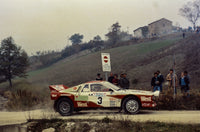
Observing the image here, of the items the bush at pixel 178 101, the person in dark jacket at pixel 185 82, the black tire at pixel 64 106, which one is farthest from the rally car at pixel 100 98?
the person in dark jacket at pixel 185 82

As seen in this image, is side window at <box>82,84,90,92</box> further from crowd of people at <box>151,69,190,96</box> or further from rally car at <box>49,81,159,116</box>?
crowd of people at <box>151,69,190,96</box>

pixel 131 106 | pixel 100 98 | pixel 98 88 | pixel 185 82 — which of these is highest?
pixel 185 82

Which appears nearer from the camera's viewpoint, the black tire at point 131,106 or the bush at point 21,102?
the black tire at point 131,106

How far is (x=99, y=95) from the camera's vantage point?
410 inches

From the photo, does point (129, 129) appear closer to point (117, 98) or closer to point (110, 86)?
point (117, 98)

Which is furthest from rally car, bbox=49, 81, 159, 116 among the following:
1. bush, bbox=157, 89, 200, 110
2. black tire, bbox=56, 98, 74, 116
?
bush, bbox=157, 89, 200, 110

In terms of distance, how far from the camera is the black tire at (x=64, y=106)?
10.8 meters

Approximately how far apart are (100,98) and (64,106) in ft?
5.80

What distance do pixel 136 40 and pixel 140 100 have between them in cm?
6080

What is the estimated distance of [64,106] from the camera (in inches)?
427

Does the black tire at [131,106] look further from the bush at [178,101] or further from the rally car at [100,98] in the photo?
the bush at [178,101]

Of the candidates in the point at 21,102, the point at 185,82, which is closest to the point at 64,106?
the point at 21,102

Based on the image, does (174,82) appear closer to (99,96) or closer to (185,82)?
(185,82)

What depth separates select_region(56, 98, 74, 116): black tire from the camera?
10.8m
